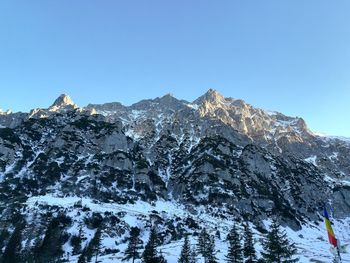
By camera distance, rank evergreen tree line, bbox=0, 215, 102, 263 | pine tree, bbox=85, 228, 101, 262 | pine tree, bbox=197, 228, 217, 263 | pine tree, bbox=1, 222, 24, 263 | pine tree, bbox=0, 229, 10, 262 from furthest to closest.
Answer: pine tree, bbox=0, 229, 10, 262 < evergreen tree line, bbox=0, 215, 102, 263 < pine tree, bbox=1, 222, 24, 263 < pine tree, bbox=85, 228, 101, 262 < pine tree, bbox=197, 228, 217, 263

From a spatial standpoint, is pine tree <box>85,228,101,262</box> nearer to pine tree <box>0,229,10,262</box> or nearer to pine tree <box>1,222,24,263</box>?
pine tree <box>1,222,24,263</box>

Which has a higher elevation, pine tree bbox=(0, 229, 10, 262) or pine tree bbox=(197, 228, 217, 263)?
pine tree bbox=(0, 229, 10, 262)

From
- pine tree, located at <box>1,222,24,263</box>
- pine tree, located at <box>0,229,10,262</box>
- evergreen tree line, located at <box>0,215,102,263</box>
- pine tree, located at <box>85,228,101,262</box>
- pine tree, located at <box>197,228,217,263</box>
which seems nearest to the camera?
pine tree, located at <box>197,228,217,263</box>

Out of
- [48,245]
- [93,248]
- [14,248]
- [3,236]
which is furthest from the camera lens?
[48,245]

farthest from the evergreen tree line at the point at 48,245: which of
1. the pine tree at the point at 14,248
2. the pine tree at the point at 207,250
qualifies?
the pine tree at the point at 207,250

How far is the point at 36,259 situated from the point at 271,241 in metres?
96.2

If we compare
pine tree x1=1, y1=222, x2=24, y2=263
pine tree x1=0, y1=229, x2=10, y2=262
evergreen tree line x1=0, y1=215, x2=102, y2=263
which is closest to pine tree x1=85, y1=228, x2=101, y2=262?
evergreen tree line x1=0, y1=215, x2=102, y2=263

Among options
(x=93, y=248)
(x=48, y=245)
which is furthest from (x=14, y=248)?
(x=93, y=248)

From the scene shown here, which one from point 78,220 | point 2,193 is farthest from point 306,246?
point 2,193

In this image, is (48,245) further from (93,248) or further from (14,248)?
(93,248)

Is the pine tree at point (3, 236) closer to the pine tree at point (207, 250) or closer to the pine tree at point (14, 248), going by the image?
the pine tree at point (14, 248)

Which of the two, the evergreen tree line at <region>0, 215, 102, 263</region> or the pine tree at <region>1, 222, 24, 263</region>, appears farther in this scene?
the evergreen tree line at <region>0, 215, 102, 263</region>

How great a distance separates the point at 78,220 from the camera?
162125 millimetres

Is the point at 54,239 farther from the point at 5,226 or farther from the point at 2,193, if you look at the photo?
the point at 2,193
